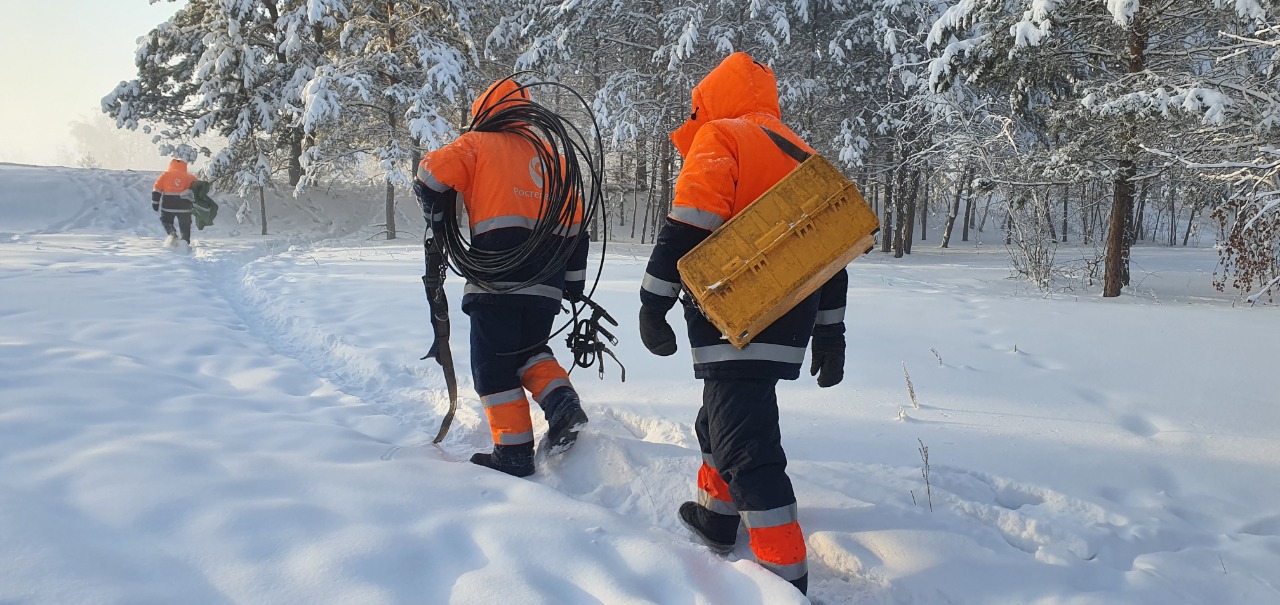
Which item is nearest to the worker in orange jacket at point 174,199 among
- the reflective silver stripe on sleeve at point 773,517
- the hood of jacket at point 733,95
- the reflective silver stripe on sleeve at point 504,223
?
the reflective silver stripe on sleeve at point 504,223

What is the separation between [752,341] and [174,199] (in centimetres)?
1352

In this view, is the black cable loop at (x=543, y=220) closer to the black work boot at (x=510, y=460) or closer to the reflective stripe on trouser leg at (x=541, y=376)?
the reflective stripe on trouser leg at (x=541, y=376)

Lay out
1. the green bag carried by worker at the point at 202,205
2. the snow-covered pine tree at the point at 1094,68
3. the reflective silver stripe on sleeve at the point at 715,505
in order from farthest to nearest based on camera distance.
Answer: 1. the green bag carried by worker at the point at 202,205
2. the snow-covered pine tree at the point at 1094,68
3. the reflective silver stripe on sleeve at the point at 715,505

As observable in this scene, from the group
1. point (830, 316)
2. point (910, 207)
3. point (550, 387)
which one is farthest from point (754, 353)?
point (910, 207)

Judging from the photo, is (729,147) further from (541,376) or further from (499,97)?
(499,97)

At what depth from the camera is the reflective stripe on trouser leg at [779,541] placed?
7.30 feet

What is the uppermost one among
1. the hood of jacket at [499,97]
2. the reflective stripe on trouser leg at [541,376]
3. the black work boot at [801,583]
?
the hood of jacket at [499,97]

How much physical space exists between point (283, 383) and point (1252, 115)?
10153 millimetres

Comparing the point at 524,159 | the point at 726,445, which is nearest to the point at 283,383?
the point at 524,159

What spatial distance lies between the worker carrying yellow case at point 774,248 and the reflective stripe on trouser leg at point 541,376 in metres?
1.29

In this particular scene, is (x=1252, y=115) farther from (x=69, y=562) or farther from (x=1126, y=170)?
(x=69, y=562)

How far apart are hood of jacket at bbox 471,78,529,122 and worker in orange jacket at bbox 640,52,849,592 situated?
4.49 ft

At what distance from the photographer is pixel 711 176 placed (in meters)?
2.27

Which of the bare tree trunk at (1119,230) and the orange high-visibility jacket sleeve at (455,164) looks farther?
the bare tree trunk at (1119,230)
